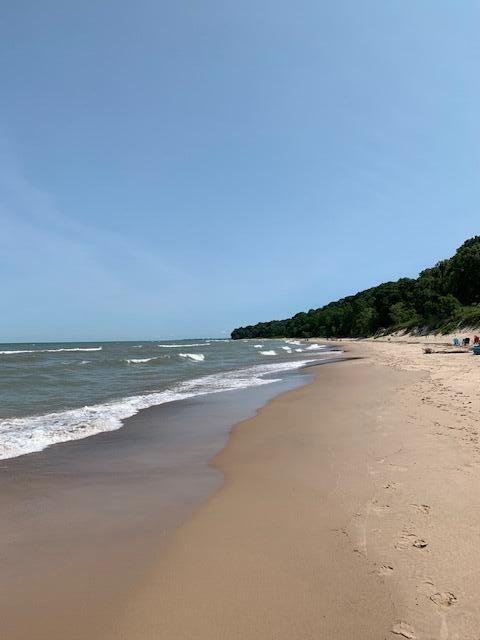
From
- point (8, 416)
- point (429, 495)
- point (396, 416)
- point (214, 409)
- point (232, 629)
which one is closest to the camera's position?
point (232, 629)

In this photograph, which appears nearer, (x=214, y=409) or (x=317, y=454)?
(x=317, y=454)

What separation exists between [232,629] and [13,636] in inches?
62.4

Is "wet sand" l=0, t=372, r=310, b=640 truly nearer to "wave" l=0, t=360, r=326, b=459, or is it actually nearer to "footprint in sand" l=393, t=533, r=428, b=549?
"wave" l=0, t=360, r=326, b=459

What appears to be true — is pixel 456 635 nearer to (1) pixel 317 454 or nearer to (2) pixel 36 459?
(1) pixel 317 454

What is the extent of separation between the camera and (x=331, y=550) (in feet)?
13.3

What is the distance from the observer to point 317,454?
758cm

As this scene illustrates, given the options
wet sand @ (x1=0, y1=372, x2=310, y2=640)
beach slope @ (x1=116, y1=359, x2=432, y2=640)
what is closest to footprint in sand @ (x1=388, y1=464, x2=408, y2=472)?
beach slope @ (x1=116, y1=359, x2=432, y2=640)

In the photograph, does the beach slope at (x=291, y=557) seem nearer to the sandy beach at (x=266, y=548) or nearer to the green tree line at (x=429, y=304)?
the sandy beach at (x=266, y=548)

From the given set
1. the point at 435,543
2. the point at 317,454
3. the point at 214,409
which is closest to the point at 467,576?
the point at 435,543

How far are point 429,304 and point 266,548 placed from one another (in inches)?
2982

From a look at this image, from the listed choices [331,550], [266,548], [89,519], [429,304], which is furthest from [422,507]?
[429,304]

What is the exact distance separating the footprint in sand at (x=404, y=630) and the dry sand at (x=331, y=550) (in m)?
0.01

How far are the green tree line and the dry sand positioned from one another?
52.3m

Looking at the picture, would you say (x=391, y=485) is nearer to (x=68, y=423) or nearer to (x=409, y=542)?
(x=409, y=542)
